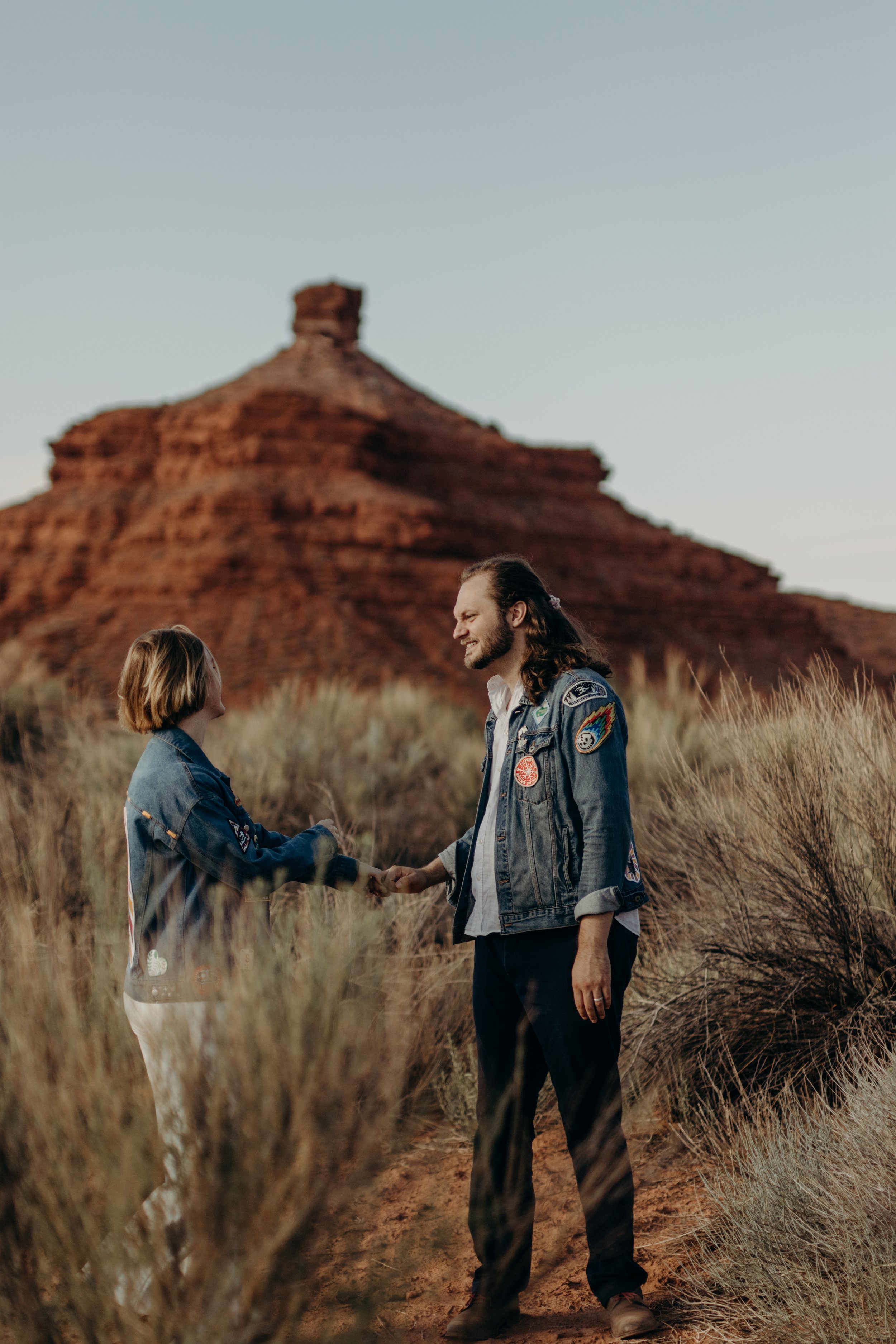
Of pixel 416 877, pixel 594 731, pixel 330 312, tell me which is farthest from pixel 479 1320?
pixel 330 312

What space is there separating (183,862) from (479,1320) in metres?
1.52

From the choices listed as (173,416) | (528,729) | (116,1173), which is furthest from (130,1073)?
(173,416)

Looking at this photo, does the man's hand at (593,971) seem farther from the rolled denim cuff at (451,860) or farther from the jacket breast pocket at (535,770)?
the rolled denim cuff at (451,860)

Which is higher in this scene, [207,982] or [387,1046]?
[207,982]

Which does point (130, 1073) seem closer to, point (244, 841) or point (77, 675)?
point (244, 841)

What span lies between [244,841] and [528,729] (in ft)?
2.84

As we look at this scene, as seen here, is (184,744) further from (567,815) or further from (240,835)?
(567,815)

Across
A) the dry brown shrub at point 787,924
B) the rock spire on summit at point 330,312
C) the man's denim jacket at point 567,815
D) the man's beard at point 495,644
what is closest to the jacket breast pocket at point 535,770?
the man's denim jacket at point 567,815

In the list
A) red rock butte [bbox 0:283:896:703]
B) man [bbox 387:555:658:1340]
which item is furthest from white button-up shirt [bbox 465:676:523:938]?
red rock butte [bbox 0:283:896:703]

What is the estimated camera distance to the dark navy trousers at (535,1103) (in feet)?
9.07

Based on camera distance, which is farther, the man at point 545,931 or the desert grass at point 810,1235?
Result: the man at point 545,931

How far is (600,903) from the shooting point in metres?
2.66

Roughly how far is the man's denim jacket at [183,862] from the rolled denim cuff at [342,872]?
248mm

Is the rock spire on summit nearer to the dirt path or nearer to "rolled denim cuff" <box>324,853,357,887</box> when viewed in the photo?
the dirt path
